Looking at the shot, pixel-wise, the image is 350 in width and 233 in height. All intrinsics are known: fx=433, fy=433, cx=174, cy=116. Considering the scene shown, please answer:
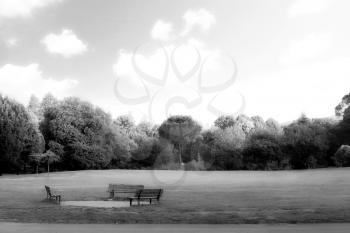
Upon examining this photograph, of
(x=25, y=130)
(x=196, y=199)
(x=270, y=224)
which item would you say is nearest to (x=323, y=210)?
(x=270, y=224)

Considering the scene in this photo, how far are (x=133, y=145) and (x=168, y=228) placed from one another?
70885mm

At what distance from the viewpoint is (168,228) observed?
14336mm

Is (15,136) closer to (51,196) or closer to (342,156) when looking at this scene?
(51,196)

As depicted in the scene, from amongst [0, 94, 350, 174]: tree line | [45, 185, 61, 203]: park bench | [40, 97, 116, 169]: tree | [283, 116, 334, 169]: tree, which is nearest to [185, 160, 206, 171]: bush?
[0, 94, 350, 174]: tree line

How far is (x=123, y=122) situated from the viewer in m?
99.2

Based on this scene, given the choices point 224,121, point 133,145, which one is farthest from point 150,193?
point 224,121

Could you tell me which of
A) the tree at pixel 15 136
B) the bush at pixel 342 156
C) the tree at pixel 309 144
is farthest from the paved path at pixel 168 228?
the tree at pixel 309 144

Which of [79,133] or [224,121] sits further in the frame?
[224,121]

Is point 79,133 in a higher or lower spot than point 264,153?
higher

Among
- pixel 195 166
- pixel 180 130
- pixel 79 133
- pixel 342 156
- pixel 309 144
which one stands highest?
pixel 180 130

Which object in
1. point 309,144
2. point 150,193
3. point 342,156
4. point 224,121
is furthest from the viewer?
point 224,121

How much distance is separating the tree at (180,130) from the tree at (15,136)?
33.3m

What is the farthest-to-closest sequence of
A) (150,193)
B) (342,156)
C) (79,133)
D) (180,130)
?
1. (180,130)
2. (79,133)
3. (342,156)
4. (150,193)

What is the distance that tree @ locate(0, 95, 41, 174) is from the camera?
64.6m
